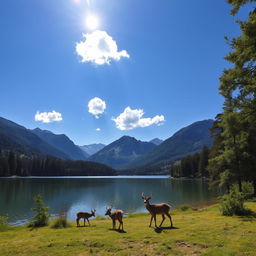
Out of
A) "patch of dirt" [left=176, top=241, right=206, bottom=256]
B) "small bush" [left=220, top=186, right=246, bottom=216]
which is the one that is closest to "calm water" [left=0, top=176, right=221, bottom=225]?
"small bush" [left=220, top=186, right=246, bottom=216]

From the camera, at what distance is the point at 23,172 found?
164 m

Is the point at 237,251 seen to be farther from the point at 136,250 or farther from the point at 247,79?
the point at 247,79

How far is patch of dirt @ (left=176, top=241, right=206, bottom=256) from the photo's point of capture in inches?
345

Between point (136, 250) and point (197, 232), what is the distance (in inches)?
179

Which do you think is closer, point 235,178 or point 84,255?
point 84,255

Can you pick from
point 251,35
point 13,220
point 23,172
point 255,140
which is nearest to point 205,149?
point 255,140

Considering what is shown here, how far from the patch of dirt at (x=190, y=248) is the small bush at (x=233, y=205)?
34.9ft

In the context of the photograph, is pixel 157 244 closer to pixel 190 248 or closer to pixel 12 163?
pixel 190 248

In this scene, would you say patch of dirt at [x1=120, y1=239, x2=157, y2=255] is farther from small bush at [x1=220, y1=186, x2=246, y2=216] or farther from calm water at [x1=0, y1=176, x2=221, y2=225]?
calm water at [x1=0, y1=176, x2=221, y2=225]

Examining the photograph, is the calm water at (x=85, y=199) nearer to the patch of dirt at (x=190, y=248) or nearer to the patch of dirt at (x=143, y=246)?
the patch of dirt at (x=143, y=246)

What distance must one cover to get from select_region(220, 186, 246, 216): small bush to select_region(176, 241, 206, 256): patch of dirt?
10643 millimetres

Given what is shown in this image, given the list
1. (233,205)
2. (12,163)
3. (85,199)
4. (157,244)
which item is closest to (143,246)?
(157,244)

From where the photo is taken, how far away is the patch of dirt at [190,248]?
345 inches

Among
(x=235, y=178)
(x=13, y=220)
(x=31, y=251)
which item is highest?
(x=235, y=178)
